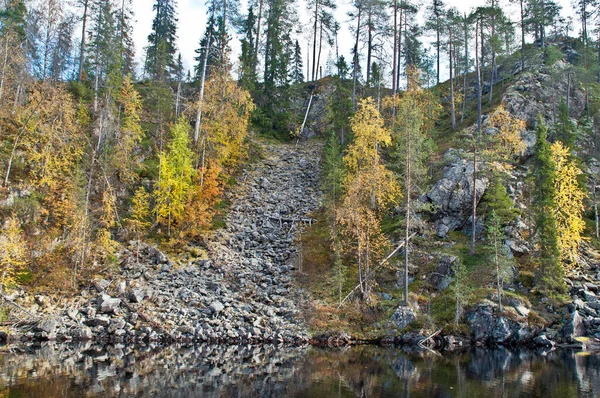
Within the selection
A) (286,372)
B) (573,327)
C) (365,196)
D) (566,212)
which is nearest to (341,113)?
(365,196)

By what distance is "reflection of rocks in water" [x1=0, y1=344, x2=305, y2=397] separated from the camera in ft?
51.3

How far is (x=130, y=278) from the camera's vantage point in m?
29.9

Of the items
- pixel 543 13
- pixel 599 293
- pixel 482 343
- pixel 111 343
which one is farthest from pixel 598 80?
pixel 111 343

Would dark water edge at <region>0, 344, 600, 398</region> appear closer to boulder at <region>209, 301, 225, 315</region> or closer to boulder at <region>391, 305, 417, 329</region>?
boulder at <region>391, 305, 417, 329</region>

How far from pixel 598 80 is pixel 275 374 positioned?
216ft

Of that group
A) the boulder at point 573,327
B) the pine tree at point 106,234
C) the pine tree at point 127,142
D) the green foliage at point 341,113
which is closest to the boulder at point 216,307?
the pine tree at point 106,234

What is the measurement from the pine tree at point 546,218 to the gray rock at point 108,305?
2854 cm

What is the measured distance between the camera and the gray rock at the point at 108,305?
26703 millimetres

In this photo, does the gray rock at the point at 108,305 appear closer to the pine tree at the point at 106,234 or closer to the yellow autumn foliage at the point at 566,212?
the pine tree at the point at 106,234

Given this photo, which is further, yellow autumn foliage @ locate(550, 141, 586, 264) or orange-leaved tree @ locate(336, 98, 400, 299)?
→ yellow autumn foliage @ locate(550, 141, 586, 264)

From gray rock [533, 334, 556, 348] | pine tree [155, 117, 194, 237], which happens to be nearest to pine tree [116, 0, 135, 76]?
pine tree [155, 117, 194, 237]

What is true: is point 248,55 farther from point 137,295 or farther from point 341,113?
point 137,295

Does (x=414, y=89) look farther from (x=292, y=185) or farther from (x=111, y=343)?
(x=111, y=343)

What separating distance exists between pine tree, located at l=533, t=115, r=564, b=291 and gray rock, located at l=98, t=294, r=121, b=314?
1124 inches
